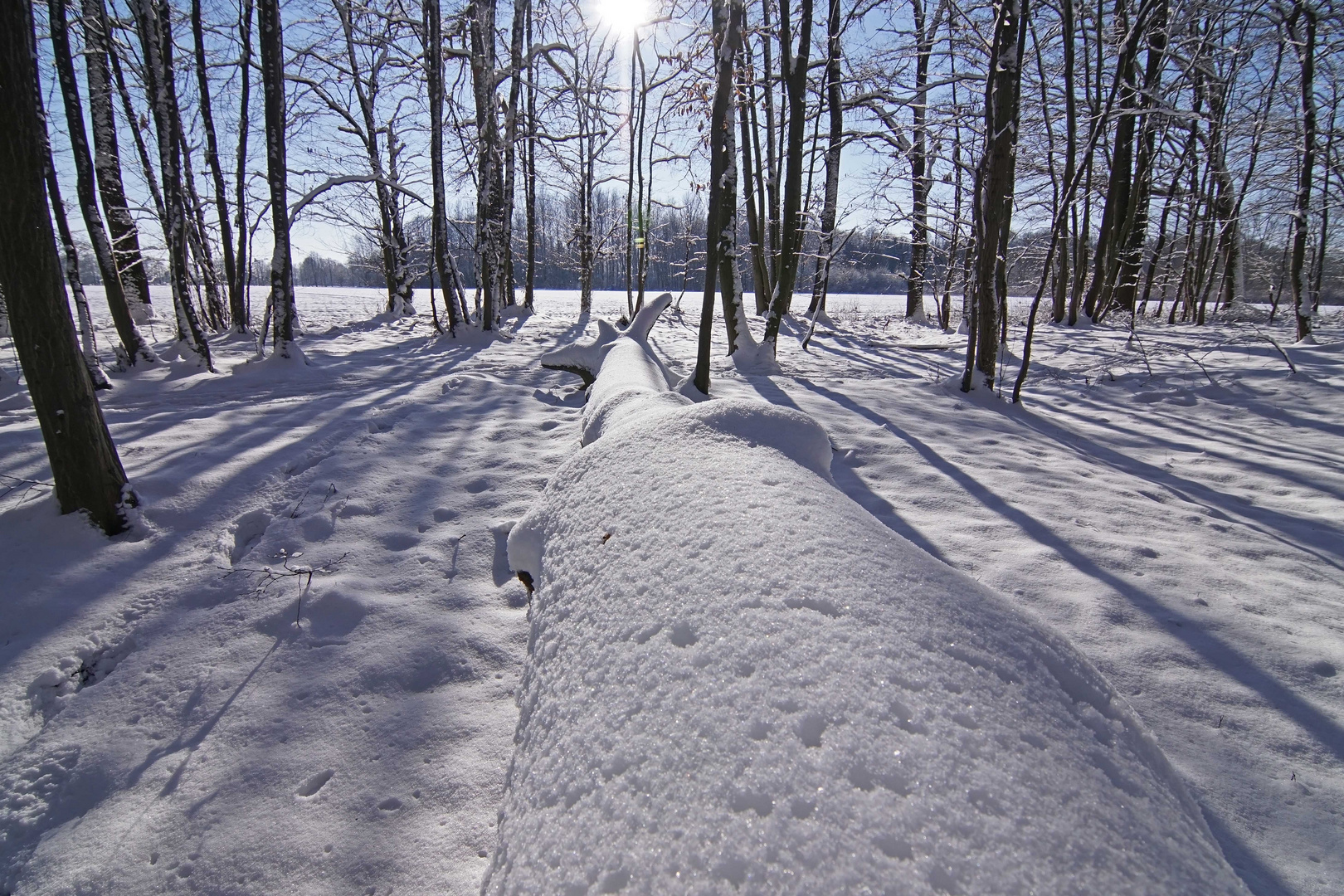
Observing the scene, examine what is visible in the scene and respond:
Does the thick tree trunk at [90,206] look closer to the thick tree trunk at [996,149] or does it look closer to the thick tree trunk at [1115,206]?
the thick tree trunk at [996,149]

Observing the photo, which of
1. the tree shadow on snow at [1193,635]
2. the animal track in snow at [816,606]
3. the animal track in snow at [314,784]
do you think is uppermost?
the animal track in snow at [816,606]

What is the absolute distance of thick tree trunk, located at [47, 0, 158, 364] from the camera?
21.3 feet

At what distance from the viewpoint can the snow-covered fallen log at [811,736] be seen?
0.78 m

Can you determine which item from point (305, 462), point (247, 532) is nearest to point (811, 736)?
point (247, 532)

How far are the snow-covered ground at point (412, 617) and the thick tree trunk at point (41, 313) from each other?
196mm

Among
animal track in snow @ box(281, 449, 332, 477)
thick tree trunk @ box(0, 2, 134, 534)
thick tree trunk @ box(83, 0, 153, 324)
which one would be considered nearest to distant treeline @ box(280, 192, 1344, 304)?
thick tree trunk @ box(83, 0, 153, 324)

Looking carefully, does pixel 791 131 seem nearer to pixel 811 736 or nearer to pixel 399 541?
pixel 399 541

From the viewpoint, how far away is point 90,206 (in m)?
6.98

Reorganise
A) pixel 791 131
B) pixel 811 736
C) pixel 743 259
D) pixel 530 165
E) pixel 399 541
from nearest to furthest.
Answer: pixel 811 736 → pixel 399 541 → pixel 791 131 → pixel 530 165 → pixel 743 259

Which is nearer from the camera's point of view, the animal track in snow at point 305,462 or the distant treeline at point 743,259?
the animal track in snow at point 305,462

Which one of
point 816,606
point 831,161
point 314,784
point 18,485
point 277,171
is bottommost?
point 314,784

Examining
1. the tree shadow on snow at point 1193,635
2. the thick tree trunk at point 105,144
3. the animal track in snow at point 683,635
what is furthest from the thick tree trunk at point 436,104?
the animal track in snow at point 683,635

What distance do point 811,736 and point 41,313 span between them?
3.66 m

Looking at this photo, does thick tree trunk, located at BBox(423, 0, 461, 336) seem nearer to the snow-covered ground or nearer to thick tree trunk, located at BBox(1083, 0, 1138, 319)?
the snow-covered ground
